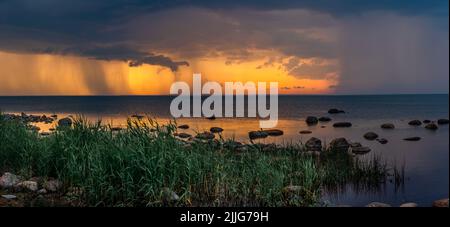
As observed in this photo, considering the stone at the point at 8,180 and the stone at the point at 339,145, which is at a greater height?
the stone at the point at 339,145

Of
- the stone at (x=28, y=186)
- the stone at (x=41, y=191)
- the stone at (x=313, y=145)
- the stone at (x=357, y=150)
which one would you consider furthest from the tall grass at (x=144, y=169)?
the stone at (x=357, y=150)

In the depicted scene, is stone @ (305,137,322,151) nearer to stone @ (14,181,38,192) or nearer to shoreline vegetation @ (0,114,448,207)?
shoreline vegetation @ (0,114,448,207)

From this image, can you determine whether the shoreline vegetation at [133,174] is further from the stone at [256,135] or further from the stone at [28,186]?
the stone at [256,135]

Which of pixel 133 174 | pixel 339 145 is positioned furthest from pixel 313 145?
pixel 133 174

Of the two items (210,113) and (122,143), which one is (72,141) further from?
(210,113)

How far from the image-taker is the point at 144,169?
8508 millimetres

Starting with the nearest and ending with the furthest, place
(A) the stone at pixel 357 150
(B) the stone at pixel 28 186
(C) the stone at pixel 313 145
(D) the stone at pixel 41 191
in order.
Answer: (D) the stone at pixel 41 191, (B) the stone at pixel 28 186, (C) the stone at pixel 313 145, (A) the stone at pixel 357 150

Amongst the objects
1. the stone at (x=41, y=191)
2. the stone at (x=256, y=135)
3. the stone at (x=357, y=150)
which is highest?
the stone at (x=256, y=135)

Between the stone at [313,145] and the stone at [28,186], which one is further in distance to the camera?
the stone at [313,145]

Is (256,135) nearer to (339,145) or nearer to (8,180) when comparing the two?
(339,145)

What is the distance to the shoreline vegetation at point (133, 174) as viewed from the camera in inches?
334

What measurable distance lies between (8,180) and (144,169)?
271 cm
